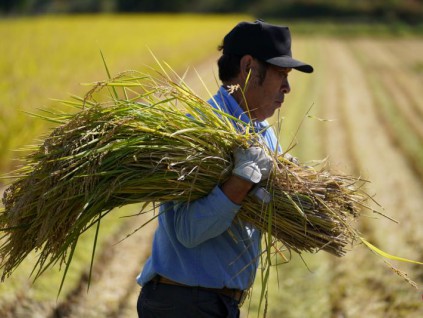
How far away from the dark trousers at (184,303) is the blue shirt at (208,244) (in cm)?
4

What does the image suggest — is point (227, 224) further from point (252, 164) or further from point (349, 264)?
point (349, 264)

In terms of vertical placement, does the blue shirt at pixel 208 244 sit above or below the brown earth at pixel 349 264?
above

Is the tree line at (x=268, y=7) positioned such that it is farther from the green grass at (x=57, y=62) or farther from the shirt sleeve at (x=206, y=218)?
the shirt sleeve at (x=206, y=218)

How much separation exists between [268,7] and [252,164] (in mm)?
52296

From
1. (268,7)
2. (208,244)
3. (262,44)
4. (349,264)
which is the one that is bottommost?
(268,7)

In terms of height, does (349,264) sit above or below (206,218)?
below

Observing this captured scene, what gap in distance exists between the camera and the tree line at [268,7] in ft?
155

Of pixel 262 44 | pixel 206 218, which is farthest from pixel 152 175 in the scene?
pixel 262 44

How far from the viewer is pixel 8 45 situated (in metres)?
16.8

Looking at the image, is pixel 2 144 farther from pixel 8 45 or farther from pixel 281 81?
pixel 8 45

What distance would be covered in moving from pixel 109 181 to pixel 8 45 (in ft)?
49.9

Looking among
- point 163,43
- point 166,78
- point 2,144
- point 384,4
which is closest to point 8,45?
point 163,43

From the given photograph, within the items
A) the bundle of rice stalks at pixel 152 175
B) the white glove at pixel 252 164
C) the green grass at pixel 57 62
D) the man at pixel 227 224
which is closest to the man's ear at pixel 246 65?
the man at pixel 227 224

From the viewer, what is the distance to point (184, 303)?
239 cm
